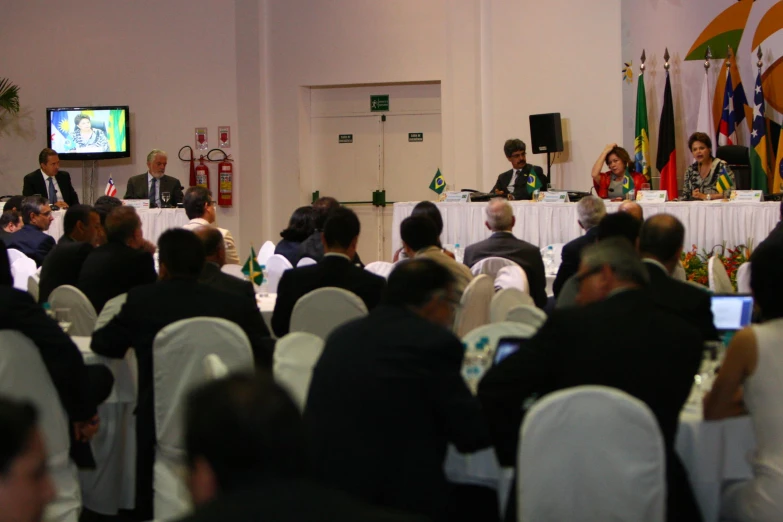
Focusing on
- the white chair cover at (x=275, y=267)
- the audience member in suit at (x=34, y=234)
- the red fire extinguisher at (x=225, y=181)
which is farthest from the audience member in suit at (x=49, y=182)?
the white chair cover at (x=275, y=267)

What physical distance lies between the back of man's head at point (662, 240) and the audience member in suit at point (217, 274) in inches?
72.6

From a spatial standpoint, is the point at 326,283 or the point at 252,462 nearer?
→ the point at 252,462

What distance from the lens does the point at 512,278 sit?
6.34m

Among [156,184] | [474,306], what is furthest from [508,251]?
[156,184]

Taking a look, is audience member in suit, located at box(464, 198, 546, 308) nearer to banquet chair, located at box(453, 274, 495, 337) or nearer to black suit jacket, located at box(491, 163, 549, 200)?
banquet chair, located at box(453, 274, 495, 337)

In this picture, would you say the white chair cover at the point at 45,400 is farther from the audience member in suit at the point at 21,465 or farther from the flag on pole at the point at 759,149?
the flag on pole at the point at 759,149

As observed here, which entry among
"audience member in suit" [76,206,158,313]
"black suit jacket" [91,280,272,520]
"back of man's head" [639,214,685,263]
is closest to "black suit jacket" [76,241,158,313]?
"audience member in suit" [76,206,158,313]

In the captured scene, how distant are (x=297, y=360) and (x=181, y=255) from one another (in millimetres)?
751

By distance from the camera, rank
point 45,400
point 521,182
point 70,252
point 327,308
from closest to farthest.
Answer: point 45,400, point 327,308, point 70,252, point 521,182

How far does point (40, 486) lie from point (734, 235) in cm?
832

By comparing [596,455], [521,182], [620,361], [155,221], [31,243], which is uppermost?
[521,182]

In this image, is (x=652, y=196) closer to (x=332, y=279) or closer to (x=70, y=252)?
(x=332, y=279)

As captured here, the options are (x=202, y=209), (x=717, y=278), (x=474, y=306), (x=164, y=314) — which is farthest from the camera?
(x=202, y=209)

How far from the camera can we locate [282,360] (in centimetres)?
369
